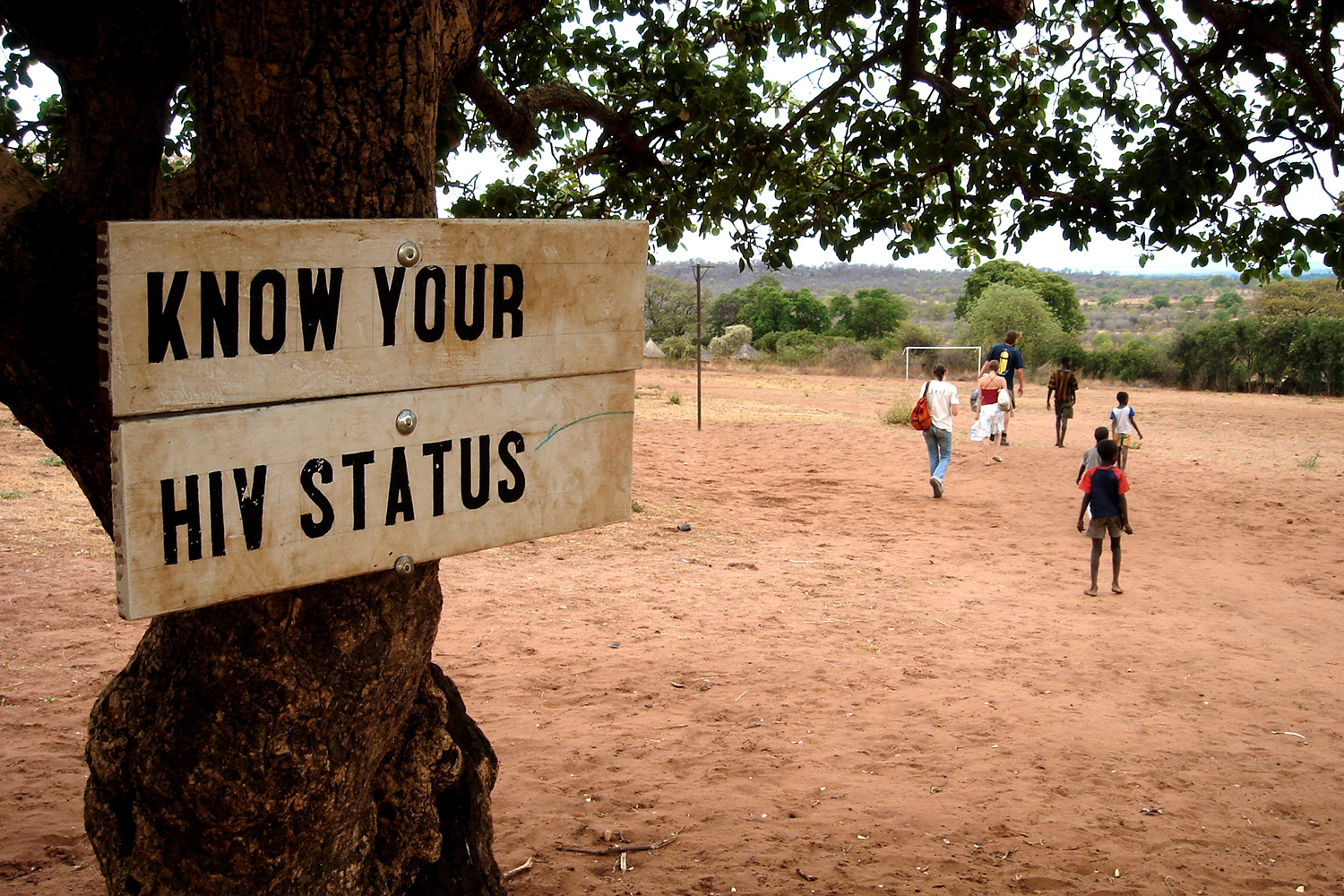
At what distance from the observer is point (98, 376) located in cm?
224

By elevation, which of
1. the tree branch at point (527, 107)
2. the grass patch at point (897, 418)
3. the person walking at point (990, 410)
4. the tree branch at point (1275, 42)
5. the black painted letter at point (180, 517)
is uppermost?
the tree branch at point (1275, 42)

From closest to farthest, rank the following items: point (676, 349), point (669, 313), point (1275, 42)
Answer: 1. point (1275, 42)
2. point (676, 349)
3. point (669, 313)

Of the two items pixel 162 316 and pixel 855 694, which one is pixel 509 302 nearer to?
pixel 162 316

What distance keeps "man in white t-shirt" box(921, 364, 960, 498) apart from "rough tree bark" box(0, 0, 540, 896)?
10.0 m

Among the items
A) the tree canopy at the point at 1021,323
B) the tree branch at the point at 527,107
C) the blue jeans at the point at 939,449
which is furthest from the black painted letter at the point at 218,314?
the tree canopy at the point at 1021,323

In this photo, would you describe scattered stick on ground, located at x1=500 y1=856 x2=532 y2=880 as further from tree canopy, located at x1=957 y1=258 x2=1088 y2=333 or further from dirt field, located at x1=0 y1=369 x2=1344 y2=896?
tree canopy, located at x1=957 y1=258 x2=1088 y2=333

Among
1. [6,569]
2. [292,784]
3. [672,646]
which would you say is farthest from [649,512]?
[292,784]

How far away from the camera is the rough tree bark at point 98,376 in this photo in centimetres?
206

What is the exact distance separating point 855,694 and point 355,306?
4923 mm

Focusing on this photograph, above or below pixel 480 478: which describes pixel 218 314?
above

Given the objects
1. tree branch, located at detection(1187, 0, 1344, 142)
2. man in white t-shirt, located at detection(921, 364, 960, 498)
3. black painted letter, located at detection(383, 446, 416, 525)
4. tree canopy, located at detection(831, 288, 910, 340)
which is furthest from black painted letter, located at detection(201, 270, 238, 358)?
tree canopy, located at detection(831, 288, 910, 340)

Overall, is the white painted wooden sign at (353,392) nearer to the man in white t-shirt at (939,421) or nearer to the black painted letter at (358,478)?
the black painted letter at (358,478)

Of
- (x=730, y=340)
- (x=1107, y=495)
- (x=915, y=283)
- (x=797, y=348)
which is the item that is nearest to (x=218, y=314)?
(x=1107, y=495)

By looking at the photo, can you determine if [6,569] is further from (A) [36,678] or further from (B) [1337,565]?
(B) [1337,565]
